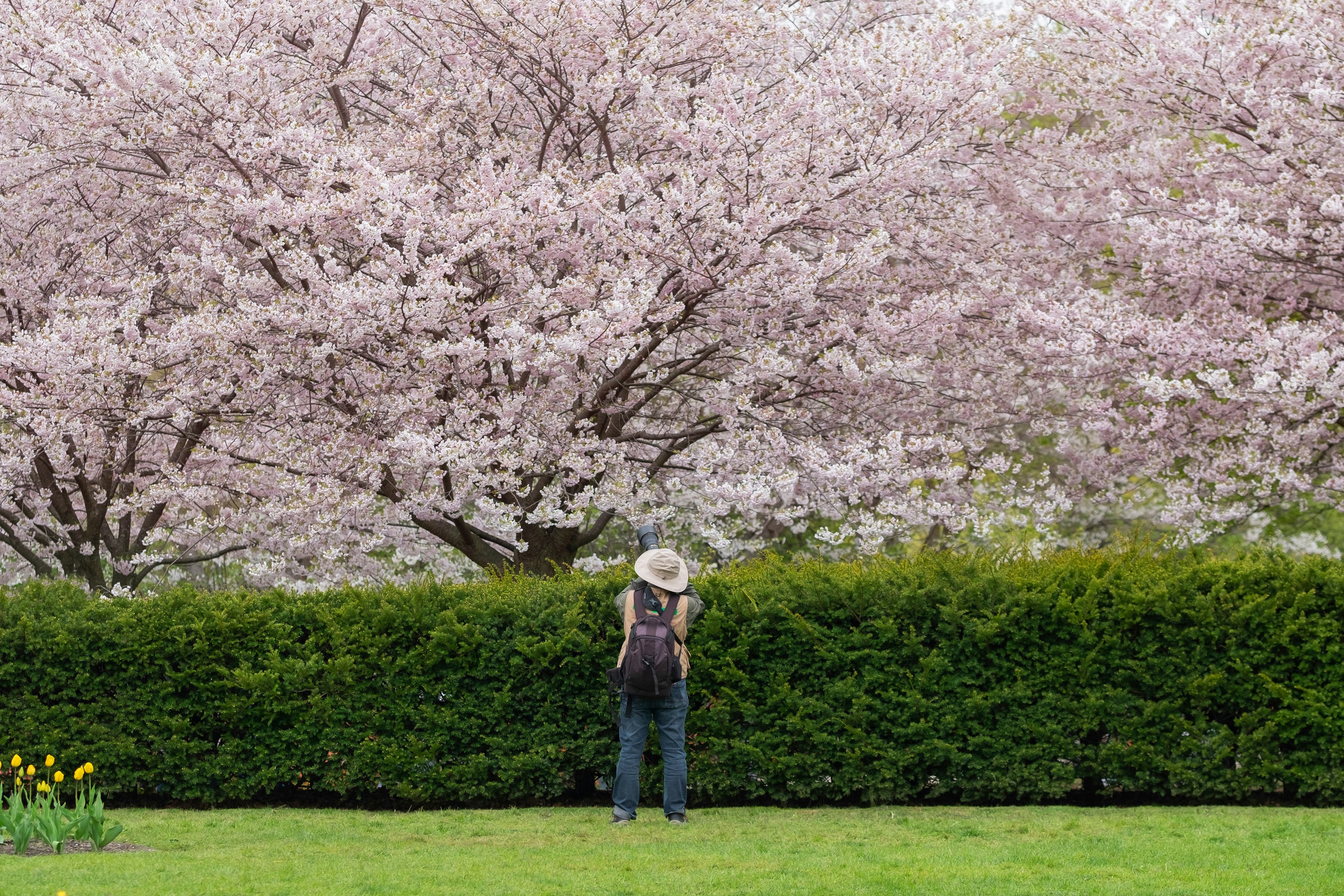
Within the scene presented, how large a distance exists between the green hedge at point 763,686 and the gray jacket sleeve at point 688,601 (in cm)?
33

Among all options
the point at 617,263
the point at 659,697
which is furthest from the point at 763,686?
the point at 617,263

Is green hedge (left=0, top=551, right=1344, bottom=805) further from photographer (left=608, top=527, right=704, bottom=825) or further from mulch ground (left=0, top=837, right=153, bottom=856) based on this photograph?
mulch ground (left=0, top=837, right=153, bottom=856)

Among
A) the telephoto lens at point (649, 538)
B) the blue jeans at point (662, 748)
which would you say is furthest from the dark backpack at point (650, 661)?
the telephoto lens at point (649, 538)

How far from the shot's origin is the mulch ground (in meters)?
6.77

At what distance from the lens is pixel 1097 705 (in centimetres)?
813

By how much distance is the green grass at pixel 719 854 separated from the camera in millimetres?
5965

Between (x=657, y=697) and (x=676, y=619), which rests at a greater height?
(x=676, y=619)

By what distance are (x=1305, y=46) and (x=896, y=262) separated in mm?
3817

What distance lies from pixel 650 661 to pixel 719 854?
47.5 inches

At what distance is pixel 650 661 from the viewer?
7625 millimetres

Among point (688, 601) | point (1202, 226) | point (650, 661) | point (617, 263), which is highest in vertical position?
point (1202, 226)

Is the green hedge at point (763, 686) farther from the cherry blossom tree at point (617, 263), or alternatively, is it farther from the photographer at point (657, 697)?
the cherry blossom tree at point (617, 263)

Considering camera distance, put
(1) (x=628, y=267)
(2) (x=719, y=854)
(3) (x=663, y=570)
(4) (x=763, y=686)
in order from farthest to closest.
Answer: (1) (x=628, y=267), (4) (x=763, y=686), (3) (x=663, y=570), (2) (x=719, y=854)

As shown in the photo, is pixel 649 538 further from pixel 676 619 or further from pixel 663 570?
pixel 676 619
